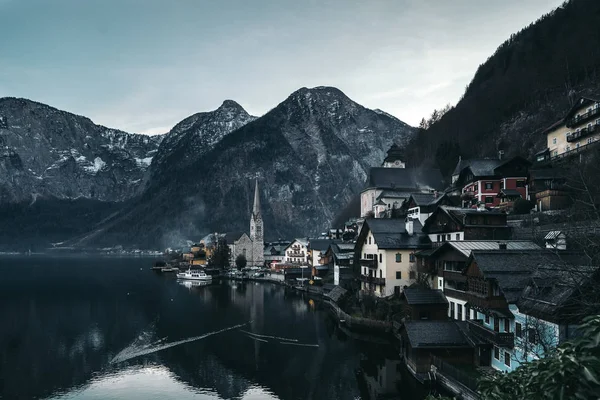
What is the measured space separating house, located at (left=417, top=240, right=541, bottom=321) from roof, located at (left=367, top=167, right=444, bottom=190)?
1812 inches

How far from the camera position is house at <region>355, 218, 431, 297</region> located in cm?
4541

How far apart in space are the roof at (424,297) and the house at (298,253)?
2640 inches

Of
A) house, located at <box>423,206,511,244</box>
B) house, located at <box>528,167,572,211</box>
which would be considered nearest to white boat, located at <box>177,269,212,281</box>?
house, located at <box>528,167,572,211</box>

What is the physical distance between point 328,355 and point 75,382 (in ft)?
61.2

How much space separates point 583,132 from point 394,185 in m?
35.9

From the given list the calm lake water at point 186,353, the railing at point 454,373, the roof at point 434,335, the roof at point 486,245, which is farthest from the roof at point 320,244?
the railing at point 454,373

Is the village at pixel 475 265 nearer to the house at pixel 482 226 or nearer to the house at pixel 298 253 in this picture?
the house at pixel 482 226

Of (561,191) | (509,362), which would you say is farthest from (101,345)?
(561,191)

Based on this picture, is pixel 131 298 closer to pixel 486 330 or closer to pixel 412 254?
pixel 412 254

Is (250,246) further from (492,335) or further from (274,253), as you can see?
(492,335)

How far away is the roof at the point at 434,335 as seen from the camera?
2859 centimetres

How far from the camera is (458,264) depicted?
34594mm

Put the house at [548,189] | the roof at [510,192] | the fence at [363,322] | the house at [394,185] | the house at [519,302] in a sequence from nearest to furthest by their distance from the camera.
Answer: the house at [519,302] < the fence at [363,322] < the house at [548,189] < the roof at [510,192] < the house at [394,185]

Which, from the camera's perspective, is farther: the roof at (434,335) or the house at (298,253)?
the house at (298,253)
